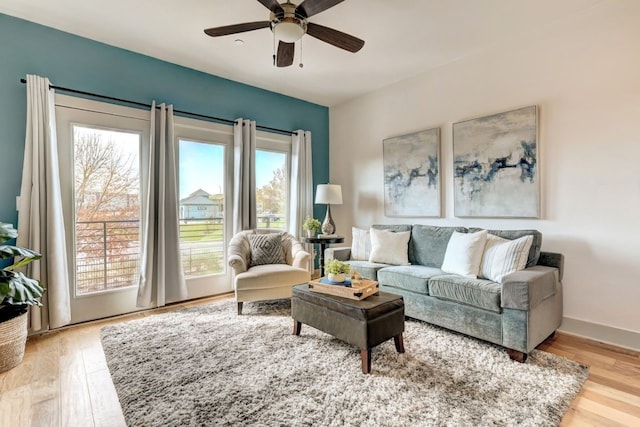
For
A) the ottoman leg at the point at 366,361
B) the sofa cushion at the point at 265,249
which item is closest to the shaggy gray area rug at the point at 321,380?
the ottoman leg at the point at 366,361

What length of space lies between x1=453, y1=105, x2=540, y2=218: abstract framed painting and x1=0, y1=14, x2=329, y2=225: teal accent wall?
272 centimetres

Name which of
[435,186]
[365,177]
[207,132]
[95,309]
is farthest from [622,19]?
[95,309]

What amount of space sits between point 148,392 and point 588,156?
3.92m

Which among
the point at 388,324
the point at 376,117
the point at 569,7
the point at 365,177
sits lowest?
the point at 388,324

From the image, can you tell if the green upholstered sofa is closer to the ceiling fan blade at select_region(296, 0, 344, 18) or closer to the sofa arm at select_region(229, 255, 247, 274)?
the sofa arm at select_region(229, 255, 247, 274)

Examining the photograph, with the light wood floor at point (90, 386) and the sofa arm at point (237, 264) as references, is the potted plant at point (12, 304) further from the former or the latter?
the sofa arm at point (237, 264)

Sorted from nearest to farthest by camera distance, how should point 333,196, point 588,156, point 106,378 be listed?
point 106,378 → point 588,156 → point 333,196

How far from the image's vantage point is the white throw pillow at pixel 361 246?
3904mm

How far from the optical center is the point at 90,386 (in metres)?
2.06

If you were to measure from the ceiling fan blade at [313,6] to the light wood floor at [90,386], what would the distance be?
111 inches

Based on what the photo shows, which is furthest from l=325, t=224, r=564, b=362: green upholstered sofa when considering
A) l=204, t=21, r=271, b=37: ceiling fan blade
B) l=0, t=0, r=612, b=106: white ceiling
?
l=204, t=21, r=271, b=37: ceiling fan blade

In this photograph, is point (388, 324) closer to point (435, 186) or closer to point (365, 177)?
point (435, 186)

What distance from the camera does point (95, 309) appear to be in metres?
3.30

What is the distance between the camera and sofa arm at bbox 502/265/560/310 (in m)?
2.27
